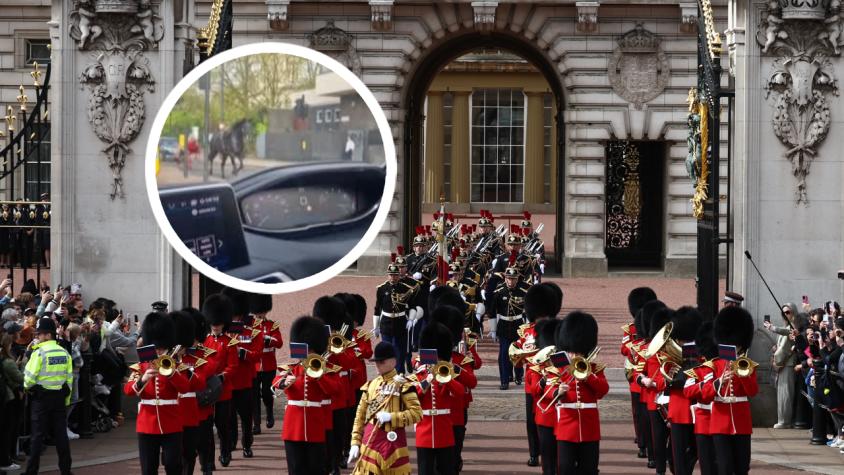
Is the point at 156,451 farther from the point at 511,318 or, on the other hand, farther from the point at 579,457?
the point at 511,318

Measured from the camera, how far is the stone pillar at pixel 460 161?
4794 cm

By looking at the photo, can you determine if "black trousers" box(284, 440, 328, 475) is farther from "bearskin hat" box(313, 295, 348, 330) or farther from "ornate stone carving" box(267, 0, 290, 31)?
"ornate stone carving" box(267, 0, 290, 31)

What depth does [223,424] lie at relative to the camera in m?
13.5

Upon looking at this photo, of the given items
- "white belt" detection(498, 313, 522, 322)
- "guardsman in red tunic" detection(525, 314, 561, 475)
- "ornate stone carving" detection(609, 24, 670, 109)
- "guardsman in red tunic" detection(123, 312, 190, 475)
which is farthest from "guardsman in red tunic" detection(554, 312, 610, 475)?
"ornate stone carving" detection(609, 24, 670, 109)

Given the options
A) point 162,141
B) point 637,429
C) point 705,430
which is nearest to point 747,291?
point 637,429

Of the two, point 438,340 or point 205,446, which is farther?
point 205,446

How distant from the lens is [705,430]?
11734mm

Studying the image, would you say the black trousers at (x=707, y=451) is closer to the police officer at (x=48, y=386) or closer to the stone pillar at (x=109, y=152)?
the police officer at (x=48, y=386)

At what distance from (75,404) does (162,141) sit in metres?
6.01

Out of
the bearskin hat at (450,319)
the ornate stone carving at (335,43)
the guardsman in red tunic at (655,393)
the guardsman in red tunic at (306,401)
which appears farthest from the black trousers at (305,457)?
the ornate stone carving at (335,43)

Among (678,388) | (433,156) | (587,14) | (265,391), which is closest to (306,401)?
(678,388)

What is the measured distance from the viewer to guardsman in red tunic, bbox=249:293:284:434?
47.8ft

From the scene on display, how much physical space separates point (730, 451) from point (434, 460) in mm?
2130

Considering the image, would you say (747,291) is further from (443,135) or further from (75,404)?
(443,135)
